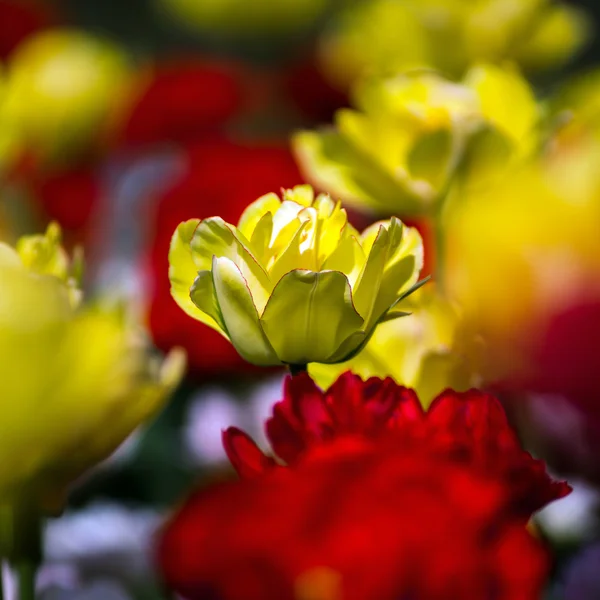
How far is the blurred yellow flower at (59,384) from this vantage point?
0.21 meters

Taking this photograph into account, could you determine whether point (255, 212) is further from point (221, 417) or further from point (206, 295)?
point (221, 417)

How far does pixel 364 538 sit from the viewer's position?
0.19 m

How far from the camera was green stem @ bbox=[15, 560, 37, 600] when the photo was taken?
261 millimetres

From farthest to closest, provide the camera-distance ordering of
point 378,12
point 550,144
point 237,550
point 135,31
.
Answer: point 135,31 → point 378,12 → point 550,144 → point 237,550

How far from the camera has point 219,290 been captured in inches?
9.7

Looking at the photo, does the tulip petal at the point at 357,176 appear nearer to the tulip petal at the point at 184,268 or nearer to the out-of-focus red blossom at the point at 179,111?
the tulip petal at the point at 184,268

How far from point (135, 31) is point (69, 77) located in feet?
3.52

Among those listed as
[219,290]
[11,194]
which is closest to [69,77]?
[11,194]

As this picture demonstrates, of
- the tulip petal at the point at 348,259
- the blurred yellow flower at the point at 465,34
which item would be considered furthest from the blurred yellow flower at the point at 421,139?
the blurred yellow flower at the point at 465,34

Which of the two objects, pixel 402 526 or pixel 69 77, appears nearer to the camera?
pixel 402 526

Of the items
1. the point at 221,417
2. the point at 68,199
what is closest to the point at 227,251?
the point at 221,417

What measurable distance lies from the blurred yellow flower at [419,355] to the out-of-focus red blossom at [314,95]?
553mm

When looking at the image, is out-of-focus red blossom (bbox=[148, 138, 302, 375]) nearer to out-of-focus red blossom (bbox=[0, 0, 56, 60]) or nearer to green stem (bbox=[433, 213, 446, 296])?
green stem (bbox=[433, 213, 446, 296])

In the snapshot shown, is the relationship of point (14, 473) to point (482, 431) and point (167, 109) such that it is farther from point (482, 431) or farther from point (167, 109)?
point (167, 109)
